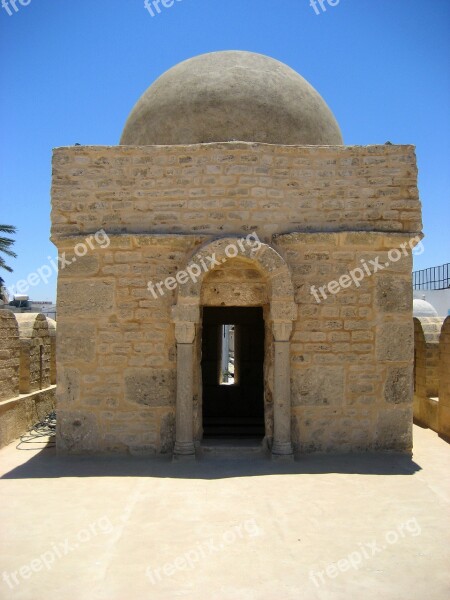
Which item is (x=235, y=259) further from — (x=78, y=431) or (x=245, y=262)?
(x=78, y=431)

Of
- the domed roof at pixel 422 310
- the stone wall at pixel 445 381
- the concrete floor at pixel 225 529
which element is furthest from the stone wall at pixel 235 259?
the domed roof at pixel 422 310

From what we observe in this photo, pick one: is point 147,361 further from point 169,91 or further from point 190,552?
point 169,91

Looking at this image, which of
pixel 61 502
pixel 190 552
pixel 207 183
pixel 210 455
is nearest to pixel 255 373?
pixel 210 455

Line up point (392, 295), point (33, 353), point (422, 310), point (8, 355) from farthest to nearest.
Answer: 1. point (422, 310)
2. point (33, 353)
3. point (8, 355)
4. point (392, 295)

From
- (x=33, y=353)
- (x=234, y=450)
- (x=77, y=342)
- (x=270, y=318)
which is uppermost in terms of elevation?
(x=270, y=318)

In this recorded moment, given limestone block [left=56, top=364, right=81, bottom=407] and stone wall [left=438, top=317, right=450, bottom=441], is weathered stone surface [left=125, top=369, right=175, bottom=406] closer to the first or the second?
limestone block [left=56, top=364, right=81, bottom=407]

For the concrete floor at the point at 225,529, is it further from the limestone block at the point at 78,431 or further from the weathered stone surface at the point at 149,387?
the weathered stone surface at the point at 149,387

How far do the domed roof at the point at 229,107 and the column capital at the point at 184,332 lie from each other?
9.09 ft

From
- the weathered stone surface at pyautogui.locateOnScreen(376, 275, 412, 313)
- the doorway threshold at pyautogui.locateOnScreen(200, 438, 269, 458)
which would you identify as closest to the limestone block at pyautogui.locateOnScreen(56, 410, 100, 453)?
the doorway threshold at pyautogui.locateOnScreen(200, 438, 269, 458)

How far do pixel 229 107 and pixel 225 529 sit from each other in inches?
221

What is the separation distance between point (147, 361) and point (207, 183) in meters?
2.37

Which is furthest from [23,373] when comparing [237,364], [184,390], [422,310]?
[422,310]

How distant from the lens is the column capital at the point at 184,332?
6.36 metres

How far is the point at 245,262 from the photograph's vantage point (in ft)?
22.3
